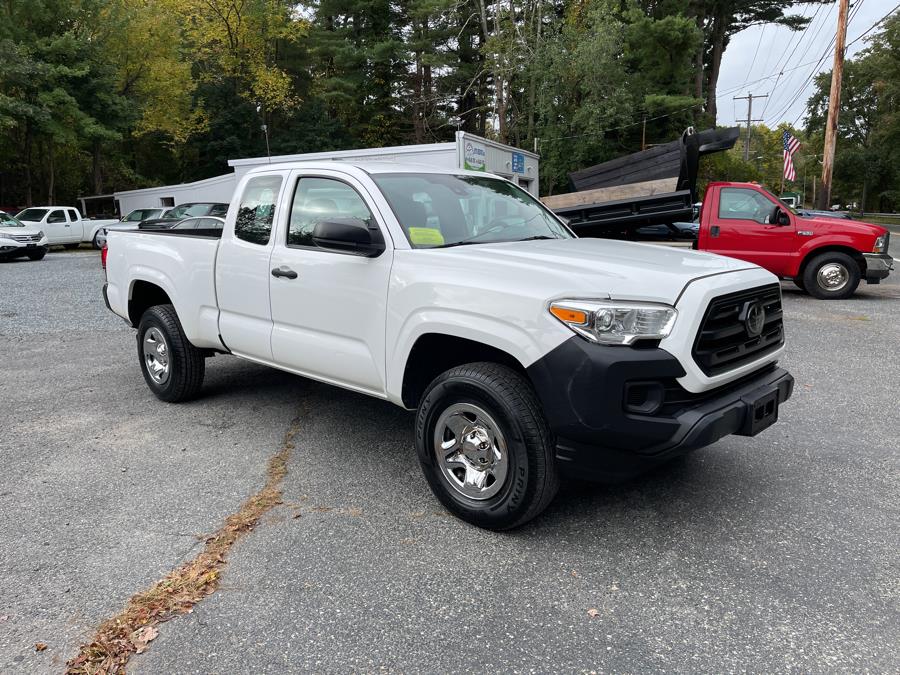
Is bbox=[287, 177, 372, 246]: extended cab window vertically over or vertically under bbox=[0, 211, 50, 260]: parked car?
over

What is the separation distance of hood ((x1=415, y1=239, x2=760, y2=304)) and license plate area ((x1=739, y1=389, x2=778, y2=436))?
64cm

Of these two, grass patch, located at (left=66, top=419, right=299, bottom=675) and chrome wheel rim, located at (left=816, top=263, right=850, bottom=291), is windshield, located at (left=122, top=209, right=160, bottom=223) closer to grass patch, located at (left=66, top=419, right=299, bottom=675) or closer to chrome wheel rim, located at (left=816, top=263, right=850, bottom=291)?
chrome wheel rim, located at (left=816, top=263, right=850, bottom=291)

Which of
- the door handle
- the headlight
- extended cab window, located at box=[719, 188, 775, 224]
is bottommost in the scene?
the headlight

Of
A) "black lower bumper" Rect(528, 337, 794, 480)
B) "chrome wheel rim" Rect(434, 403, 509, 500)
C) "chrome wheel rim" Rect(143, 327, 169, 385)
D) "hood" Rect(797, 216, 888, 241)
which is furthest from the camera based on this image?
"hood" Rect(797, 216, 888, 241)

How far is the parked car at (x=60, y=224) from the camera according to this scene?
25156 mm

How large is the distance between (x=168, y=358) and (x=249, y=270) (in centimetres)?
144

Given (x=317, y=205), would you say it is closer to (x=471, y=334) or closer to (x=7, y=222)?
(x=471, y=334)

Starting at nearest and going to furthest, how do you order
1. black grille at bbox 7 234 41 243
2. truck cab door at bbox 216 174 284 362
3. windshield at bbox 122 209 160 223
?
truck cab door at bbox 216 174 284 362 < black grille at bbox 7 234 41 243 < windshield at bbox 122 209 160 223

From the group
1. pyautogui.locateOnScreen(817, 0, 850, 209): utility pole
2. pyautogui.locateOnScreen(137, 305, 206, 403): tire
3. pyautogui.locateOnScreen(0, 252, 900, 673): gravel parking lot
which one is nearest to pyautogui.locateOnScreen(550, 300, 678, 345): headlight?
pyautogui.locateOnScreen(0, 252, 900, 673): gravel parking lot

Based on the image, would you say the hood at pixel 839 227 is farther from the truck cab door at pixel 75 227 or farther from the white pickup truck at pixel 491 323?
the truck cab door at pixel 75 227

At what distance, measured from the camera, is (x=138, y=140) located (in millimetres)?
40750

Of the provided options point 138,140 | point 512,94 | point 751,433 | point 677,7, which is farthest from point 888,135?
point 751,433

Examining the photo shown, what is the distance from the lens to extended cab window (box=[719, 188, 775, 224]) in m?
10.1

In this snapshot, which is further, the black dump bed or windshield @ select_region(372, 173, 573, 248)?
the black dump bed
